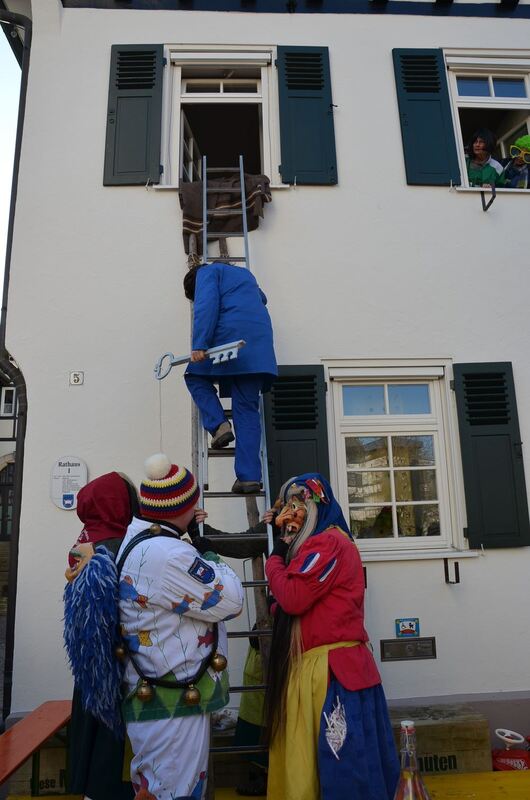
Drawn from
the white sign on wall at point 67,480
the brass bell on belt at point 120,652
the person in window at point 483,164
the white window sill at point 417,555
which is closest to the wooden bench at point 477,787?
the white window sill at point 417,555

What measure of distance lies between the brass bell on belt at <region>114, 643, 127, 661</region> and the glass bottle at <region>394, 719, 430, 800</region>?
1039 mm

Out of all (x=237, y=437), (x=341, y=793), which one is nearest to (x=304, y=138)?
(x=237, y=437)

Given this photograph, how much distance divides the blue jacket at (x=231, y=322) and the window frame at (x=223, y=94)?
1.98m

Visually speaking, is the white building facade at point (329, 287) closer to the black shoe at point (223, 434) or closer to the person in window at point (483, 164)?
the person in window at point (483, 164)

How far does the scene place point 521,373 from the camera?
16.3ft

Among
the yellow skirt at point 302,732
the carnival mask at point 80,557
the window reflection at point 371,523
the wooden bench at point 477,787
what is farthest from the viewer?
the window reflection at point 371,523

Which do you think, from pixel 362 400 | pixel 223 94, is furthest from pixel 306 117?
pixel 362 400

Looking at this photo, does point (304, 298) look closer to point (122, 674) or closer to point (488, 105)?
point (488, 105)

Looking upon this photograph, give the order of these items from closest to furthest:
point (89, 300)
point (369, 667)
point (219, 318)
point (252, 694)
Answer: point (369, 667) → point (252, 694) → point (219, 318) → point (89, 300)

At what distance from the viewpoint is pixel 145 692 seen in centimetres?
227

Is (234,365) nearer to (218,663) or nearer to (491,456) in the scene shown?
(218,663)

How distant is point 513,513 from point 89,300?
3556 millimetres

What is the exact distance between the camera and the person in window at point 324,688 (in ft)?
8.49

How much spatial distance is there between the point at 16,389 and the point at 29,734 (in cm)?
238
